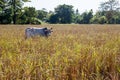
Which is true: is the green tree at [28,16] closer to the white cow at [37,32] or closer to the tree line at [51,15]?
the tree line at [51,15]

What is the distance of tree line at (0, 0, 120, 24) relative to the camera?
1692 inches

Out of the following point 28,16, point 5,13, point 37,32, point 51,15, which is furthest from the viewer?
point 51,15

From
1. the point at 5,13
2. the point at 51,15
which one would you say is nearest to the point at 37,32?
the point at 5,13

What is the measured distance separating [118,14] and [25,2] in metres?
29.1

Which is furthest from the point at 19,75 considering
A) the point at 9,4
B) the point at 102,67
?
the point at 9,4

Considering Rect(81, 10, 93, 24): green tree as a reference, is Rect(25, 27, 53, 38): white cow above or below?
above

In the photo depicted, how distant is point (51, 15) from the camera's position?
220 feet

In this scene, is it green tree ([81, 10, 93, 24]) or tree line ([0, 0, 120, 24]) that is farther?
green tree ([81, 10, 93, 24])

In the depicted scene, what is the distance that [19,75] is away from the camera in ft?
9.32

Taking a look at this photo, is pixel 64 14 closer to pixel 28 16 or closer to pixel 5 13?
pixel 28 16

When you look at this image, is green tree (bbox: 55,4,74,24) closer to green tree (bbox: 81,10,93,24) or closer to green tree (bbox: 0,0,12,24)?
green tree (bbox: 81,10,93,24)

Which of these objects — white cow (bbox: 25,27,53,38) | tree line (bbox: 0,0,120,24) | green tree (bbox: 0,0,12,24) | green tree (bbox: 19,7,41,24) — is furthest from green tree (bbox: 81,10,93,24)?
white cow (bbox: 25,27,53,38)

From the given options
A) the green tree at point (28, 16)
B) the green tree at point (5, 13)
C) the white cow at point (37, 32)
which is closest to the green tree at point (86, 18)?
the green tree at point (28, 16)

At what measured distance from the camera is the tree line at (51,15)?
4297cm
